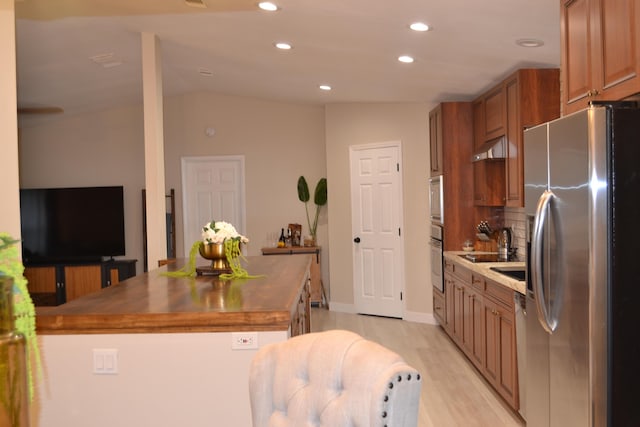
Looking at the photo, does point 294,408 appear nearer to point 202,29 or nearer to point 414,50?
point 414,50

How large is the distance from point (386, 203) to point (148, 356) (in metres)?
5.34

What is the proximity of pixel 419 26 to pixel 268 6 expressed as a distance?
3.32ft

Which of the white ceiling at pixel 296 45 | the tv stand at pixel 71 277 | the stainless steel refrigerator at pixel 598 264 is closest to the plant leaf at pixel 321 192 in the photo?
the white ceiling at pixel 296 45

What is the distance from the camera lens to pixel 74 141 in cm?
871

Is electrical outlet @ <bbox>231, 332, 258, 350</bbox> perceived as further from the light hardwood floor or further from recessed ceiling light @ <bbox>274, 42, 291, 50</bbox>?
recessed ceiling light @ <bbox>274, 42, 291, 50</bbox>

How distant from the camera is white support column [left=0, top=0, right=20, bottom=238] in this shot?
2.78 meters

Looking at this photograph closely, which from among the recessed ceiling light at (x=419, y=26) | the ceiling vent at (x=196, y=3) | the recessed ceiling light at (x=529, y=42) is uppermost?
the ceiling vent at (x=196, y=3)

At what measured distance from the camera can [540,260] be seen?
2.74 metres

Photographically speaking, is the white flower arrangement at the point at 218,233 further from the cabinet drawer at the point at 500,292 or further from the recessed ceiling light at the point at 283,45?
the recessed ceiling light at the point at 283,45

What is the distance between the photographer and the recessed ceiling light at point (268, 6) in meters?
4.08

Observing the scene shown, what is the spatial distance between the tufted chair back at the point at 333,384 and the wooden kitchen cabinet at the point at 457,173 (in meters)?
4.94

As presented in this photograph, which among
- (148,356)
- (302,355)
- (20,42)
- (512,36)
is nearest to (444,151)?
(512,36)

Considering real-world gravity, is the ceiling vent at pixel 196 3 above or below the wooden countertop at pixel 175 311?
above

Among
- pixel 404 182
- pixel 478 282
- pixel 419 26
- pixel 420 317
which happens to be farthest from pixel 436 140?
pixel 419 26
